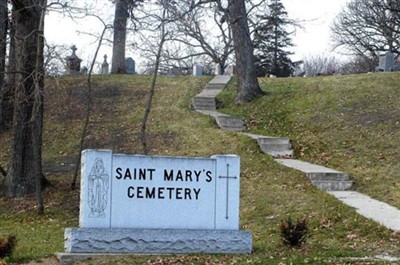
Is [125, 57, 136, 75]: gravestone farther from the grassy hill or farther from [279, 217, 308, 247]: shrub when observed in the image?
[279, 217, 308, 247]: shrub

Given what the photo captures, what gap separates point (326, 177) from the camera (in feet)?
43.5

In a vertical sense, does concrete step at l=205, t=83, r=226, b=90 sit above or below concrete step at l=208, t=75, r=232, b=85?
below

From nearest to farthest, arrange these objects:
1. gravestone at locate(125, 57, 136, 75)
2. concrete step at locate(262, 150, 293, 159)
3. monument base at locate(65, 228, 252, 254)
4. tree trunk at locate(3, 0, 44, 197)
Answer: monument base at locate(65, 228, 252, 254)
tree trunk at locate(3, 0, 44, 197)
concrete step at locate(262, 150, 293, 159)
gravestone at locate(125, 57, 136, 75)

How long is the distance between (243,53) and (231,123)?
11.6 ft

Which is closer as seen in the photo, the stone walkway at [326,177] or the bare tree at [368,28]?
the stone walkway at [326,177]

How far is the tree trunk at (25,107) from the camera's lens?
47.6ft

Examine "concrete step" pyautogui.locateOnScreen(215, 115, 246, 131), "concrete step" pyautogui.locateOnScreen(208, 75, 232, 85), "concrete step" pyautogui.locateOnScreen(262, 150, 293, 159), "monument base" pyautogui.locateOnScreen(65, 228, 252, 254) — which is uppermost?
"concrete step" pyautogui.locateOnScreen(208, 75, 232, 85)

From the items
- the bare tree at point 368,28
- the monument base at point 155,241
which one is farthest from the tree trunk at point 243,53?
the bare tree at point 368,28

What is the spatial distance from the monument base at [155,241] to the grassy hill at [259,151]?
0.28 meters

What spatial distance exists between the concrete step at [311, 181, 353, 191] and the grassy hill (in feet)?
0.63

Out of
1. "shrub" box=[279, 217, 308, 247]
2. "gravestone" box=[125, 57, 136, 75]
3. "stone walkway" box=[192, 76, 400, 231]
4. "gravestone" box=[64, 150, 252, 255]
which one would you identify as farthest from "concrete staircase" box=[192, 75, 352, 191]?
"gravestone" box=[125, 57, 136, 75]

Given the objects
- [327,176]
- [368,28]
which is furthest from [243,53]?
[368,28]

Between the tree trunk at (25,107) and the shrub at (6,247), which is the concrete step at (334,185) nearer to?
the tree trunk at (25,107)

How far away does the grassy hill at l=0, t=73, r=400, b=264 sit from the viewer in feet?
31.6
